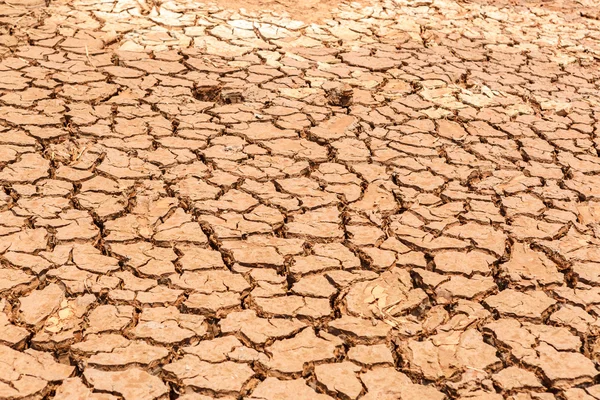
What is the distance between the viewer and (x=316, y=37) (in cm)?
555

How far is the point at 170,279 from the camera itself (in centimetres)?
307

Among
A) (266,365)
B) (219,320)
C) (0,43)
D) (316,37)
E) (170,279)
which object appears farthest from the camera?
(316,37)

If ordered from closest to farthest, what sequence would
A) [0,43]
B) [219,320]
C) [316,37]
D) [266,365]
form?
[266,365] → [219,320] → [0,43] → [316,37]

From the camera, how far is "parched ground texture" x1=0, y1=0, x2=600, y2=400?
8.92ft

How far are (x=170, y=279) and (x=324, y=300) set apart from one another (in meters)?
0.55

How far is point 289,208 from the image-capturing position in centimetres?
360

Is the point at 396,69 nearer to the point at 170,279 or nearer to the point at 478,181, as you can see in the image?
the point at 478,181

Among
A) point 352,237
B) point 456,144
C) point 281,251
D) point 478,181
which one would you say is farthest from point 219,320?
point 456,144

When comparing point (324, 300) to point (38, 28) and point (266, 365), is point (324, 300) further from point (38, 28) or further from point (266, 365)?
point (38, 28)

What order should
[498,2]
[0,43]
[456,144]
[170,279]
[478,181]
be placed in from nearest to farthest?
1. [170,279]
2. [478,181]
3. [456,144]
4. [0,43]
5. [498,2]

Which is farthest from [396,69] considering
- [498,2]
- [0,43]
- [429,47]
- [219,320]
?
[219,320]

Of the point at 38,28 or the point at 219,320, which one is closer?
the point at 219,320

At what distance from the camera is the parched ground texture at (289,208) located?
2.72 metres

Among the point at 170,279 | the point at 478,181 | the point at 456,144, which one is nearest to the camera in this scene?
the point at 170,279
